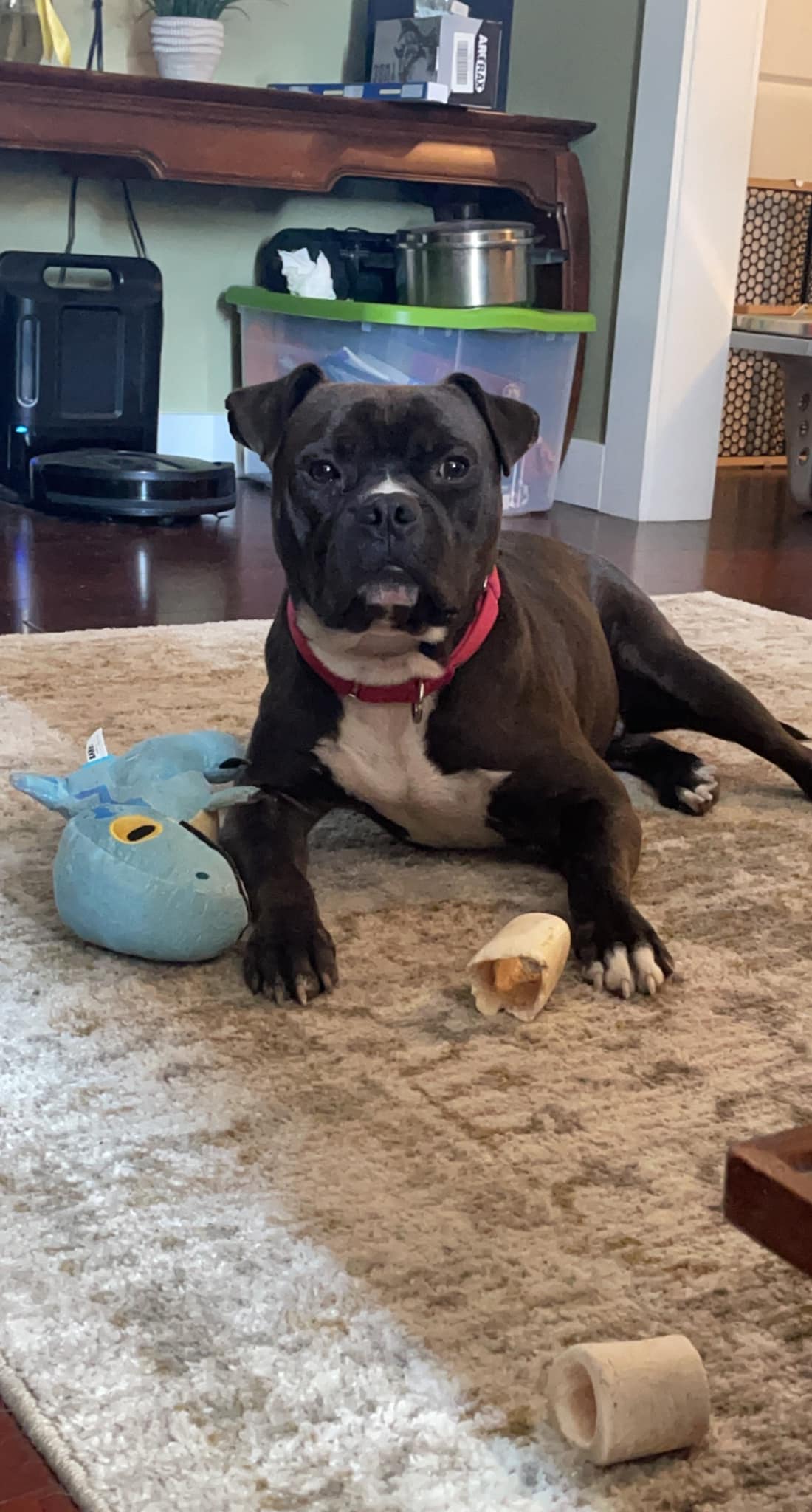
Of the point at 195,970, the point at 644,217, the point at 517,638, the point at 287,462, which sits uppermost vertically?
the point at 644,217

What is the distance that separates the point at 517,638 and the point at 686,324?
110 inches

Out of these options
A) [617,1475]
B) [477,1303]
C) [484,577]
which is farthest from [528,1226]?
[484,577]

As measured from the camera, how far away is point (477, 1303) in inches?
35.0

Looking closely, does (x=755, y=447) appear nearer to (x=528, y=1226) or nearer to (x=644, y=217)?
(x=644, y=217)

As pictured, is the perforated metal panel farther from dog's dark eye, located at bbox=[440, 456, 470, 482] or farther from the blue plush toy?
the blue plush toy

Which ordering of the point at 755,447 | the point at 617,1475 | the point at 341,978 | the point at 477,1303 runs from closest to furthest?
the point at 617,1475 < the point at 477,1303 < the point at 341,978 < the point at 755,447

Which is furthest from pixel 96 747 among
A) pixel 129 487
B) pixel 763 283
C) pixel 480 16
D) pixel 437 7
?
pixel 763 283

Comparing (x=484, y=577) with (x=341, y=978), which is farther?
(x=484, y=577)

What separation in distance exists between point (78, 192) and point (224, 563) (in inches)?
58.1

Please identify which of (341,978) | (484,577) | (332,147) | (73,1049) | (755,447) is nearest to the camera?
(73,1049)

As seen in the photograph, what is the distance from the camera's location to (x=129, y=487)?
3666 mm

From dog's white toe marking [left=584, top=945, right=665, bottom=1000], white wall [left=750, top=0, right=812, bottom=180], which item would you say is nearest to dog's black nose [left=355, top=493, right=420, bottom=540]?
dog's white toe marking [left=584, top=945, right=665, bottom=1000]

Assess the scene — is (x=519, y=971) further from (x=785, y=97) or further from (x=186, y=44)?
(x=785, y=97)

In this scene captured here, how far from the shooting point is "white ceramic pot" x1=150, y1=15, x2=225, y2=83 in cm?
387
